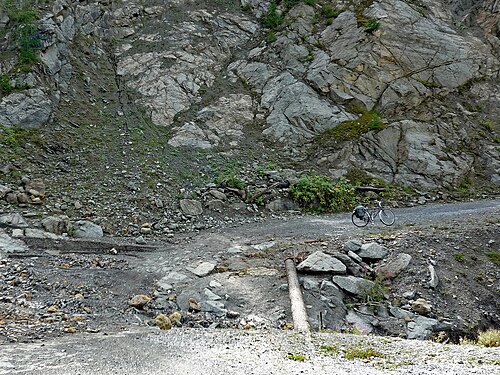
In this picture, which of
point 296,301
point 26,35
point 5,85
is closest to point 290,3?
point 26,35

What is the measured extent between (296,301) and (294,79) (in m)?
17.9

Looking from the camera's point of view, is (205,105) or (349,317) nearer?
(349,317)

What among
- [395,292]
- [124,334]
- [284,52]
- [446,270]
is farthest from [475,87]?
[124,334]

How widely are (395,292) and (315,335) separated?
152 inches

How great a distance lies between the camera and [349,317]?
8.38 metres

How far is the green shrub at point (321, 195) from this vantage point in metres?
16.4

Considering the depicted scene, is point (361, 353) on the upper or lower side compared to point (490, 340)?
upper

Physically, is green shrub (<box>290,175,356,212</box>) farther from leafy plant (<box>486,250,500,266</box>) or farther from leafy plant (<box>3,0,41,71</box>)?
leafy plant (<box>3,0,41,71</box>)

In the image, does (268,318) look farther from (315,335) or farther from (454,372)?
(454,372)

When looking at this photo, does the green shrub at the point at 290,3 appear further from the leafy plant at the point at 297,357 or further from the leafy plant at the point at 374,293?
the leafy plant at the point at 297,357

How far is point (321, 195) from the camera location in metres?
16.6

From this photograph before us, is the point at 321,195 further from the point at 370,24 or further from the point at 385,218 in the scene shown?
the point at 370,24

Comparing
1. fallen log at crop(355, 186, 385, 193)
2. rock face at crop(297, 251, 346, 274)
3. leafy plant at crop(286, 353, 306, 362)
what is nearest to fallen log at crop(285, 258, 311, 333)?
rock face at crop(297, 251, 346, 274)

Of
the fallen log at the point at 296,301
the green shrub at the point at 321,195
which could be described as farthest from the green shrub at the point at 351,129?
the fallen log at the point at 296,301
